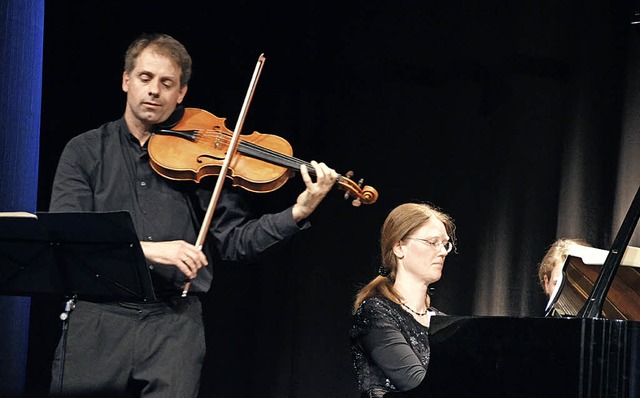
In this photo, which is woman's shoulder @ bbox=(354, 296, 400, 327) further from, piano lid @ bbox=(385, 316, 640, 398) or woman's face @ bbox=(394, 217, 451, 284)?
piano lid @ bbox=(385, 316, 640, 398)

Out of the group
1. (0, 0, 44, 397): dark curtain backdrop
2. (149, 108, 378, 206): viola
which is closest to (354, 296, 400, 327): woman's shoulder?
(149, 108, 378, 206): viola

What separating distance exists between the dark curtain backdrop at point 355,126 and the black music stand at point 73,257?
5.32 ft

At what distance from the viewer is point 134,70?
109 inches

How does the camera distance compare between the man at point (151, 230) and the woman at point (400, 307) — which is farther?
the woman at point (400, 307)

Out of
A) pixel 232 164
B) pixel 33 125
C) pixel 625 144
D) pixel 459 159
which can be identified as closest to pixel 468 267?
pixel 459 159

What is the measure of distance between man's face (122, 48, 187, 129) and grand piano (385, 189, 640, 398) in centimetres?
103

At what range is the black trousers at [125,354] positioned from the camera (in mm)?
2570

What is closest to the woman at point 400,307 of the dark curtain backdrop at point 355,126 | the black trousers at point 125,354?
the black trousers at point 125,354

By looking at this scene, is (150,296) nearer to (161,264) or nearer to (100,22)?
(161,264)

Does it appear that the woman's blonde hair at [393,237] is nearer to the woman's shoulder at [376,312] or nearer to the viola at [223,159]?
the woman's shoulder at [376,312]

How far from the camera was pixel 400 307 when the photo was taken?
3.03 metres

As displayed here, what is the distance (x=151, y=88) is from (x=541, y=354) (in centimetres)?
134

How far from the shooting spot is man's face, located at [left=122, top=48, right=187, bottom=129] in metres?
2.73

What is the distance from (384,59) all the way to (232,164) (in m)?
1.58
